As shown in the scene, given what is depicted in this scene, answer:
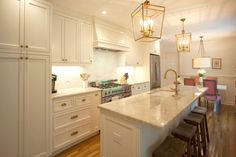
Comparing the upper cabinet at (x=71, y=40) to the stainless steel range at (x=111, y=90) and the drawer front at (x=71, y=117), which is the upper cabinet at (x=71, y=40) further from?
the drawer front at (x=71, y=117)

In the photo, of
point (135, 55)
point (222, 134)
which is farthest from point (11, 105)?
point (222, 134)

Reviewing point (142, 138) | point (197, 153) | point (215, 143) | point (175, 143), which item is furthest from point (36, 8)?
point (215, 143)

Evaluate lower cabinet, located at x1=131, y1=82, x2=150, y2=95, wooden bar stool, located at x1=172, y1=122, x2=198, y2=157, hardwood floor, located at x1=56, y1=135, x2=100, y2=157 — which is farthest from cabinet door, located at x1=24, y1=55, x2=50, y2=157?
lower cabinet, located at x1=131, y1=82, x2=150, y2=95

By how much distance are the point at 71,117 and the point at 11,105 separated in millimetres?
1010

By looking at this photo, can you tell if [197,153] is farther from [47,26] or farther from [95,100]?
[47,26]

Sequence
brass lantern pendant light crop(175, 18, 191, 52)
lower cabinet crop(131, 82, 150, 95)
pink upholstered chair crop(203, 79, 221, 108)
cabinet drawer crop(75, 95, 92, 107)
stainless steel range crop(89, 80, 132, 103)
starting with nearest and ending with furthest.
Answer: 1. cabinet drawer crop(75, 95, 92, 107)
2. brass lantern pendant light crop(175, 18, 191, 52)
3. stainless steel range crop(89, 80, 132, 103)
4. lower cabinet crop(131, 82, 150, 95)
5. pink upholstered chair crop(203, 79, 221, 108)

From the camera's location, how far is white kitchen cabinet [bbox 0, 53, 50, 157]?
1823 millimetres

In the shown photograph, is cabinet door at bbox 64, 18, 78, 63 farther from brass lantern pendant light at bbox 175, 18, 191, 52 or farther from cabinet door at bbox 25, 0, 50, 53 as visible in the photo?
brass lantern pendant light at bbox 175, 18, 191, 52

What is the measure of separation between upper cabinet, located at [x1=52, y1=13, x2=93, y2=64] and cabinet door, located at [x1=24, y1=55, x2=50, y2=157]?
0.55 m

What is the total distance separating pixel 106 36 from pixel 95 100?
164 centimetres

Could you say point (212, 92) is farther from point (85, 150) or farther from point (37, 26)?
point (37, 26)

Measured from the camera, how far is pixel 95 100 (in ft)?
10.0

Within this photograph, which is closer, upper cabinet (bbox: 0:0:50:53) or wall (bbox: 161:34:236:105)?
upper cabinet (bbox: 0:0:50:53)

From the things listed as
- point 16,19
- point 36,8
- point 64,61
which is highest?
point 36,8
